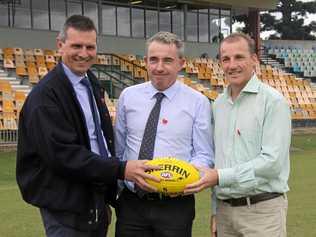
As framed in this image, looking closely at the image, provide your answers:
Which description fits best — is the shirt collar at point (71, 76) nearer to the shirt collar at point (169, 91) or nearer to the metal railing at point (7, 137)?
the shirt collar at point (169, 91)

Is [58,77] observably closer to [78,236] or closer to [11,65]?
[78,236]

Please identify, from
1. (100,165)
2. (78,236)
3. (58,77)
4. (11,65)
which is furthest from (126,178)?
(11,65)

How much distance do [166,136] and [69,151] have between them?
31.0 inches

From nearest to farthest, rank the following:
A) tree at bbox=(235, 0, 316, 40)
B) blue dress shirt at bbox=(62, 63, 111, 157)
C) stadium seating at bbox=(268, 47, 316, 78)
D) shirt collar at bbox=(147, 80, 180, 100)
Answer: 1. blue dress shirt at bbox=(62, 63, 111, 157)
2. shirt collar at bbox=(147, 80, 180, 100)
3. stadium seating at bbox=(268, 47, 316, 78)
4. tree at bbox=(235, 0, 316, 40)

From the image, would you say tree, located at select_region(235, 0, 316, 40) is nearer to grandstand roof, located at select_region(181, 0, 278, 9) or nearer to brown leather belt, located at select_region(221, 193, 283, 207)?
grandstand roof, located at select_region(181, 0, 278, 9)

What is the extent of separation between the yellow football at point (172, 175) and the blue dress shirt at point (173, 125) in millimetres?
266

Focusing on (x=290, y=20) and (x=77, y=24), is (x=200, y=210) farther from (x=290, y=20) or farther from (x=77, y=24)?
(x=290, y=20)

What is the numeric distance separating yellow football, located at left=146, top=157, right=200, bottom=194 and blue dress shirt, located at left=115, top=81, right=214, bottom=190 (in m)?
0.27

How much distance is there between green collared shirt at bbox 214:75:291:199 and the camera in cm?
413

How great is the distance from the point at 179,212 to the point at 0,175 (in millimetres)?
11568

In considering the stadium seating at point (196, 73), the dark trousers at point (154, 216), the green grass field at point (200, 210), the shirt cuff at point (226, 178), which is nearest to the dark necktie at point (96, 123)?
the dark trousers at point (154, 216)

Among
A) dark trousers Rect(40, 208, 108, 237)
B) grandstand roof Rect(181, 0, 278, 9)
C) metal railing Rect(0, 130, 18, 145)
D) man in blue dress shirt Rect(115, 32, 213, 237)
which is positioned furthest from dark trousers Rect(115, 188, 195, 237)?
grandstand roof Rect(181, 0, 278, 9)

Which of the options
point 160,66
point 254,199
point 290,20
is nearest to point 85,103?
point 160,66

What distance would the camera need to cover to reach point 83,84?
4.25m
